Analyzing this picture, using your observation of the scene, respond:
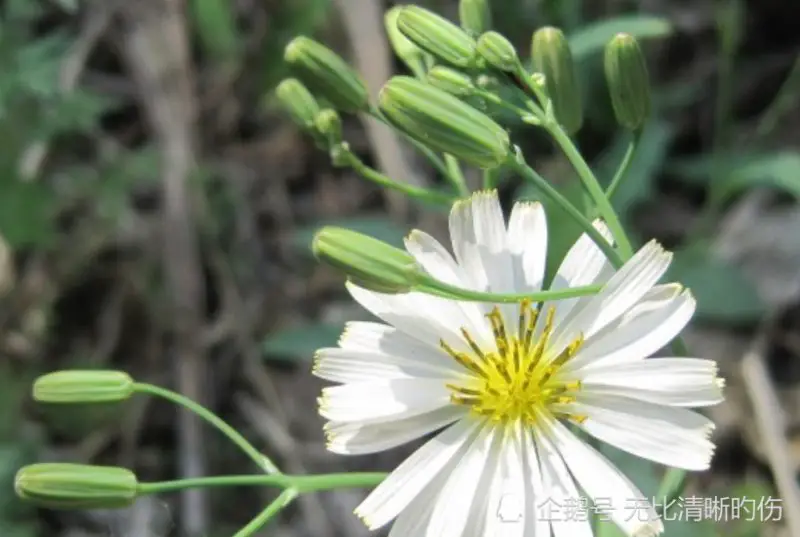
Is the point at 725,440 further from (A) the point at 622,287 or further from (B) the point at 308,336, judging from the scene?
(A) the point at 622,287

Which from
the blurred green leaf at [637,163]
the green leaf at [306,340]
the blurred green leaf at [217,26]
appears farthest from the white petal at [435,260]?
the blurred green leaf at [217,26]

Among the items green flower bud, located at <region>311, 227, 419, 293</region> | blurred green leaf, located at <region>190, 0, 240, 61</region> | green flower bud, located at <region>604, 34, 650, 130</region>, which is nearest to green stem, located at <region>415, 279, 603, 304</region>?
green flower bud, located at <region>311, 227, 419, 293</region>

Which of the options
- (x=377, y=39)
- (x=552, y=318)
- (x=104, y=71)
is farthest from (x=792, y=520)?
(x=104, y=71)

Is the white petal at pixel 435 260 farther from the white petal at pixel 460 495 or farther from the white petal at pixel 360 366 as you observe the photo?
the white petal at pixel 460 495

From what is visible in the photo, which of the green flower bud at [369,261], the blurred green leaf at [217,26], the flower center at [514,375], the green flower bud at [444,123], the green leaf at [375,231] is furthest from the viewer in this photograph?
the blurred green leaf at [217,26]

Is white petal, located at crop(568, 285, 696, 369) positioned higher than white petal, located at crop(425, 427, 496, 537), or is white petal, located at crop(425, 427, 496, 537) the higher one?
white petal, located at crop(568, 285, 696, 369)

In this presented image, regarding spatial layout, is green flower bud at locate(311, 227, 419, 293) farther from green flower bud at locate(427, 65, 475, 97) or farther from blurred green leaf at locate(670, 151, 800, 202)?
blurred green leaf at locate(670, 151, 800, 202)
